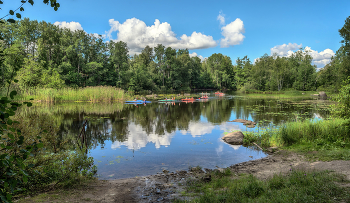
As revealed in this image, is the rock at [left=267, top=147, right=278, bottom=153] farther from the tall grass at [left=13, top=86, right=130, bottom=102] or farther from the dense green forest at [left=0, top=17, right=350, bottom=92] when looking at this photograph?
the tall grass at [left=13, top=86, right=130, bottom=102]

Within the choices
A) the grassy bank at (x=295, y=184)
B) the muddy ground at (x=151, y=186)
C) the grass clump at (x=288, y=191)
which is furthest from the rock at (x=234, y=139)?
the grass clump at (x=288, y=191)

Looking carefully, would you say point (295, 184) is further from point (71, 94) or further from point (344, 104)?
point (71, 94)

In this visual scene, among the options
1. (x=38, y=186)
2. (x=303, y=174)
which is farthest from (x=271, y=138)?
(x=38, y=186)

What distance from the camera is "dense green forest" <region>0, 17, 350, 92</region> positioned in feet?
114

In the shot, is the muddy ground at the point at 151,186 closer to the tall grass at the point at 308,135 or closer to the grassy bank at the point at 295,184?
the grassy bank at the point at 295,184

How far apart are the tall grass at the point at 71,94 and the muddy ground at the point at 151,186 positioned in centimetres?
2830

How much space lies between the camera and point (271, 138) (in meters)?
11.0

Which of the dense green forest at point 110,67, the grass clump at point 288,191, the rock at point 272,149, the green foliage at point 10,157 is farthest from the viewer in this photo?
the dense green forest at point 110,67

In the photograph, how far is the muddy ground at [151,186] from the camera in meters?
4.98

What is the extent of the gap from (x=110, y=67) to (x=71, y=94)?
82.4ft

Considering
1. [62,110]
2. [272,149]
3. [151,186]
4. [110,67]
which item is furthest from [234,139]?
[110,67]

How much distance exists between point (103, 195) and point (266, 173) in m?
5.01

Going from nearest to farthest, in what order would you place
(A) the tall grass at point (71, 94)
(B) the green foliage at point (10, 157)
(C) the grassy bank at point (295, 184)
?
(B) the green foliage at point (10, 157) < (C) the grassy bank at point (295, 184) < (A) the tall grass at point (71, 94)

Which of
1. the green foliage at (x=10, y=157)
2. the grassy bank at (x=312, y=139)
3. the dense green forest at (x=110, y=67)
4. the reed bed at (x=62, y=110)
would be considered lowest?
the grassy bank at (x=312, y=139)
